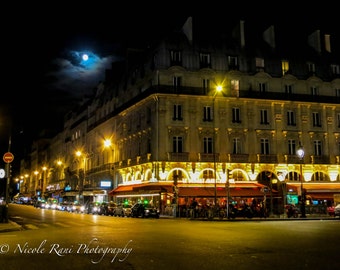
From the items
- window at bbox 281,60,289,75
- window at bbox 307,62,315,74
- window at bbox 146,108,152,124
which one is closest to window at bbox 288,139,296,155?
window at bbox 281,60,289,75

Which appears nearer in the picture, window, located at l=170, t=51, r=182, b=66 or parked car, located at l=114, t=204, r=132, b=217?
parked car, located at l=114, t=204, r=132, b=217

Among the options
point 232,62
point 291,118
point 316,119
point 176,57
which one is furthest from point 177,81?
point 316,119

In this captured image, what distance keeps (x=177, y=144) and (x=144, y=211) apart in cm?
899

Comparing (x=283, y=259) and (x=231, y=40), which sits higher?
(x=231, y=40)

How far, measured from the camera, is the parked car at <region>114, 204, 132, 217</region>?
4235 cm

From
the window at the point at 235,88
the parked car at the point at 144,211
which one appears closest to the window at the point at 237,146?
the window at the point at 235,88

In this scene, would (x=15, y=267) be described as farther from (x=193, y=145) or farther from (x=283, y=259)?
(x=193, y=145)

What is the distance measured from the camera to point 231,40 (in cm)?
5084

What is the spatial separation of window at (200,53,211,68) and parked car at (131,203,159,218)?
1693 cm

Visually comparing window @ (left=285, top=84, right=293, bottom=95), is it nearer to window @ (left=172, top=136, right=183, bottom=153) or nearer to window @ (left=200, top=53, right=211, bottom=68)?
window @ (left=200, top=53, right=211, bottom=68)

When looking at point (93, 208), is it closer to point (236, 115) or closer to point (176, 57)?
point (236, 115)

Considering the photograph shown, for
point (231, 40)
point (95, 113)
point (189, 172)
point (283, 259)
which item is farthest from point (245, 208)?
point (95, 113)

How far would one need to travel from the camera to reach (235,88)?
159ft

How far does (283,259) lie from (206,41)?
40.4 metres
